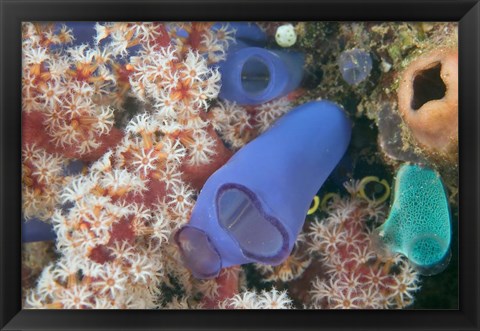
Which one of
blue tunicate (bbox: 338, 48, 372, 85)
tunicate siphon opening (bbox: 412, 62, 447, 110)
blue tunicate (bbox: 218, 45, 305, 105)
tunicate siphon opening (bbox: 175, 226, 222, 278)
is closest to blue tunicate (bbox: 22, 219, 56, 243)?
tunicate siphon opening (bbox: 175, 226, 222, 278)

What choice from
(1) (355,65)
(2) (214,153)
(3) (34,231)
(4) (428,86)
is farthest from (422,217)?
(3) (34,231)

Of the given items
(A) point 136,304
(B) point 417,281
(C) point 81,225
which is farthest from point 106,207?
(B) point 417,281

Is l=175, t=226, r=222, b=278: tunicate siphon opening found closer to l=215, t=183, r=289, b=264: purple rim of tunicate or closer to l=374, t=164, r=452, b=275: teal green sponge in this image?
l=215, t=183, r=289, b=264: purple rim of tunicate

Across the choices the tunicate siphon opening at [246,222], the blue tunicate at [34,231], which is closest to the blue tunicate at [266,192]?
the tunicate siphon opening at [246,222]

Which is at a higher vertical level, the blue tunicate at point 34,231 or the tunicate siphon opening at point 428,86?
the tunicate siphon opening at point 428,86

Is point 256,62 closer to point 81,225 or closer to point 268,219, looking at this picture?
point 268,219

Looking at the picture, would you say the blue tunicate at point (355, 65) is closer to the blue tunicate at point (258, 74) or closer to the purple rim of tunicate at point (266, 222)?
the blue tunicate at point (258, 74)
